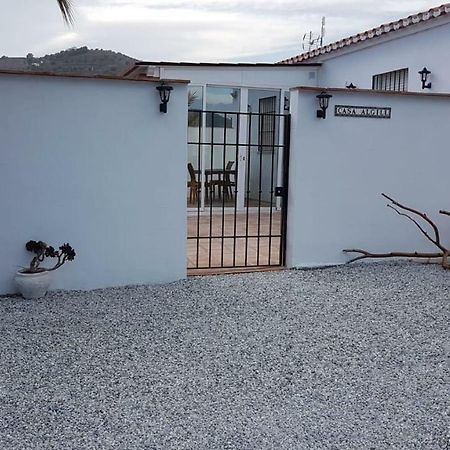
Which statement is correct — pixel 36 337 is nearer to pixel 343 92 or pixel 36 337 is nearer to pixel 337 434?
pixel 337 434

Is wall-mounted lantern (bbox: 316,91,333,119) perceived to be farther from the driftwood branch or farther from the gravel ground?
the gravel ground

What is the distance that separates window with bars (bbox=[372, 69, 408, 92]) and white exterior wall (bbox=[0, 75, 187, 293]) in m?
5.23

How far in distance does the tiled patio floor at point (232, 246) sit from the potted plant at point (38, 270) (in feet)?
5.90

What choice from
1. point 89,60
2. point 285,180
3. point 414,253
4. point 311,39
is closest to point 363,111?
point 285,180

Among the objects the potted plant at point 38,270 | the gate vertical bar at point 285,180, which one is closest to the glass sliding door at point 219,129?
the gate vertical bar at point 285,180

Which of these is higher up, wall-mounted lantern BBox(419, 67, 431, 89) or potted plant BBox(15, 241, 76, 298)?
wall-mounted lantern BBox(419, 67, 431, 89)

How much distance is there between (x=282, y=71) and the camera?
1161cm

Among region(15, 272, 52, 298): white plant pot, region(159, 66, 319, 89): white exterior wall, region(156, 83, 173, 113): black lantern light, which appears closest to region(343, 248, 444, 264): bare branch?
region(156, 83, 173, 113): black lantern light

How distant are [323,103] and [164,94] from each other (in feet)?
6.66

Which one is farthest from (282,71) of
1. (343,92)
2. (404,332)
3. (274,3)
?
(404,332)

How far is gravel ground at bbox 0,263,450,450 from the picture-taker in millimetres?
3359

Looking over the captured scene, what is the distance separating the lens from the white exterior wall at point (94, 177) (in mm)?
6035

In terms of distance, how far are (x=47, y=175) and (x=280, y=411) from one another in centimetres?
382

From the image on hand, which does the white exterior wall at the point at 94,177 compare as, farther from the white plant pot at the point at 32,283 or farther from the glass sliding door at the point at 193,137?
the glass sliding door at the point at 193,137
